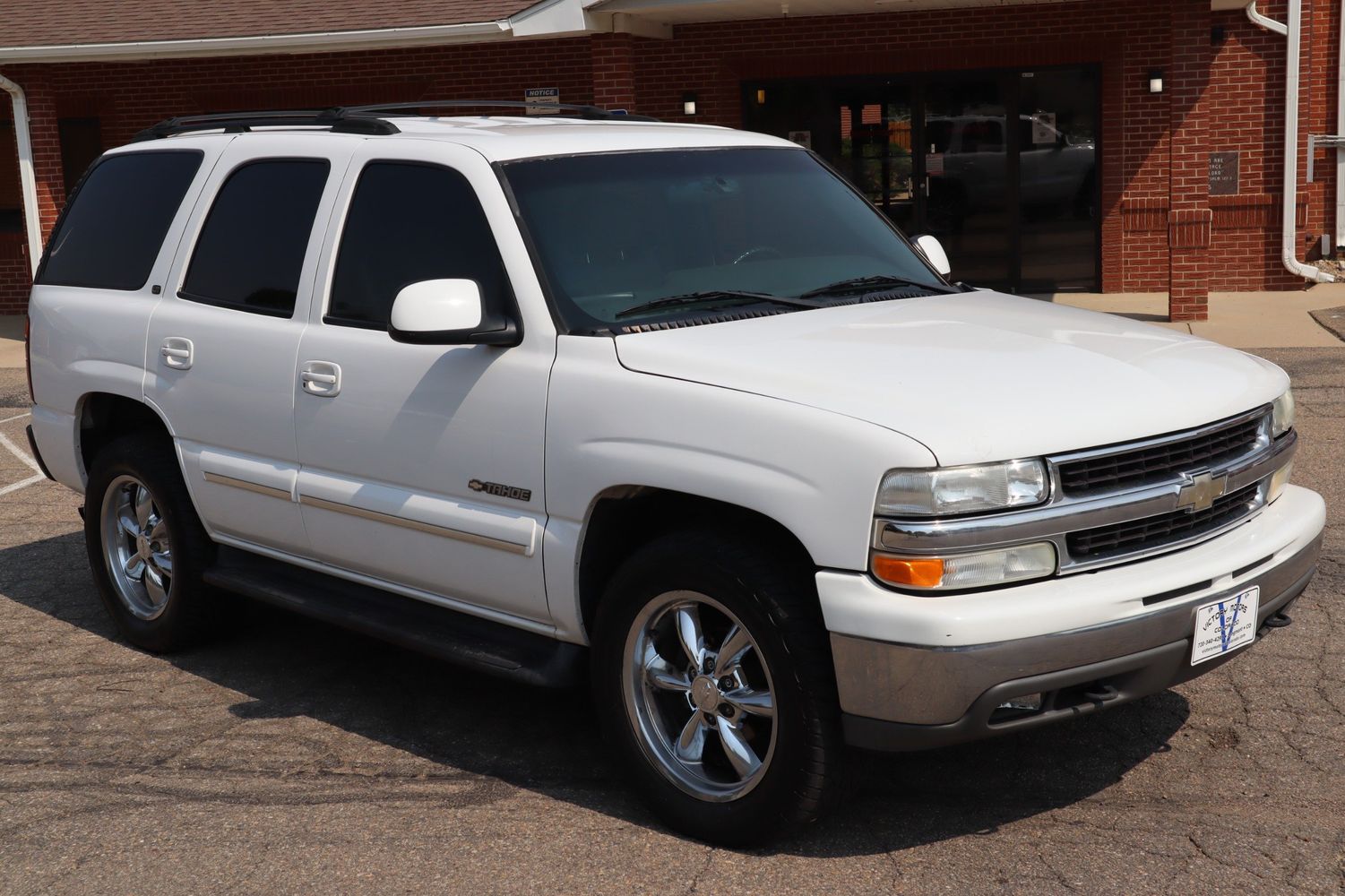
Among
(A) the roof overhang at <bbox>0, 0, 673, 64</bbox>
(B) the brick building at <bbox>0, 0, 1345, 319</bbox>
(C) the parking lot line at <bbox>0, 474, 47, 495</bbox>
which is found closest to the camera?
(C) the parking lot line at <bbox>0, 474, 47, 495</bbox>

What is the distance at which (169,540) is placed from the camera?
5773mm

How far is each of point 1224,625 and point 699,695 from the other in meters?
1.39

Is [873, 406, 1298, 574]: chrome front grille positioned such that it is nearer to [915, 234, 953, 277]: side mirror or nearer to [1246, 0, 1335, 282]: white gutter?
[915, 234, 953, 277]: side mirror

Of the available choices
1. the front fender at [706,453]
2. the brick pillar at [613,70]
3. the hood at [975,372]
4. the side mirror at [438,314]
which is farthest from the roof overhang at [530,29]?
the front fender at [706,453]

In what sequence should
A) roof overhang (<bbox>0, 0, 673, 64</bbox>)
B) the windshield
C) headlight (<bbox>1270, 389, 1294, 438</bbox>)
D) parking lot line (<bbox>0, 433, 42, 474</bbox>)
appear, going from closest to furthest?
1. headlight (<bbox>1270, 389, 1294, 438</bbox>)
2. the windshield
3. parking lot line (<bbox>0, 433, 42, 474</bbox>)
4. roof overhang (<bbox>0, 0, 673, 64</bbox>)

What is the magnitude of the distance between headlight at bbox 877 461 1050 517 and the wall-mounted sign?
14.5 meters

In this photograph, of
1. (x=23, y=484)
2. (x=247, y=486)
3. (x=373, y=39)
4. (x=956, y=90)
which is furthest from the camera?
(x=956, y=90)

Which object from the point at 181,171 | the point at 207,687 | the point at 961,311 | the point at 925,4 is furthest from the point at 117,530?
the point at 925,4

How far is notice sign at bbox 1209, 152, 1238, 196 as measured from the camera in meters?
16.9

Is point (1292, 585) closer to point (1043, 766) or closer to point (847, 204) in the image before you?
point (1043, 766)

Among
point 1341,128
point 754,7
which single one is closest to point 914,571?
point 754,7

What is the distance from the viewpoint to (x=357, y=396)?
15.7ft

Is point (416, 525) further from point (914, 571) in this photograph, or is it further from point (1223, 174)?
point (1223, 174)

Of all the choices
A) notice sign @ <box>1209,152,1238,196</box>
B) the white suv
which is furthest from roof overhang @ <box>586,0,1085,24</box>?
the white suv
